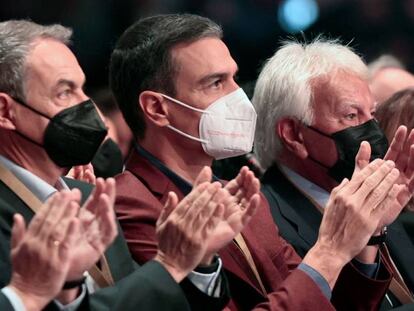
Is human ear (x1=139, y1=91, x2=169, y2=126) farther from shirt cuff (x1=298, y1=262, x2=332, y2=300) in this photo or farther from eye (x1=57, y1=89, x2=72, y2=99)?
shirt cuff (x1=298, y1=262, x2=332, y2=300)

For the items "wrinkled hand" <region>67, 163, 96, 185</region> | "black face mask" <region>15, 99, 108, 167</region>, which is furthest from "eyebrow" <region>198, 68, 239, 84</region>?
"wrinkled hand" <region>67, 163, 96, 185</region>

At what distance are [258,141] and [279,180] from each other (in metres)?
0.23

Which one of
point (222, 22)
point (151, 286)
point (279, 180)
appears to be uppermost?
point (151, 286)

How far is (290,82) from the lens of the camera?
462 centimetres

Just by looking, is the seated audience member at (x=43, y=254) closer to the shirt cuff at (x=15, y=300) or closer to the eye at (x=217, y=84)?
the shirt cuff at (x=15, y=300)

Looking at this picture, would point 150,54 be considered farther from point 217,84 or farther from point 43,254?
point 43,254

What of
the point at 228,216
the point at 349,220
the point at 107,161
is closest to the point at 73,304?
the point at 228,216

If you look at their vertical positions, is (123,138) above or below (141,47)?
below

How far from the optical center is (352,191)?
379 cm

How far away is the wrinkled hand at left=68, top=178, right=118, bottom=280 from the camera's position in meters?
3.14

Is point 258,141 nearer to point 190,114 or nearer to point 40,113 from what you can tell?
point 190,114

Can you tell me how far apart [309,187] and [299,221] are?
0.21 meters

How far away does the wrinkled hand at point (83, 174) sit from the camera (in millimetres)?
4336

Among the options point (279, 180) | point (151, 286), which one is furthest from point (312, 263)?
point (279, 180)
